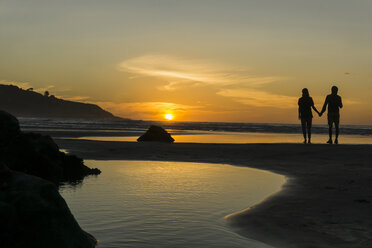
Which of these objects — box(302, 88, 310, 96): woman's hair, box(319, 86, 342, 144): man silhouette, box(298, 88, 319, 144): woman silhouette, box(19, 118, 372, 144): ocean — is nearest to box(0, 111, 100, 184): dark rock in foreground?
box(298, 88, 319, 144): woman silhouette

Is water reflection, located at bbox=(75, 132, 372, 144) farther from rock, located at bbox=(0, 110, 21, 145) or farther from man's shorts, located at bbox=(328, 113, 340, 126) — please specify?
rock, located at bbox=(0, 110, 21, 145)

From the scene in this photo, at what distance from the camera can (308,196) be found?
6004mm

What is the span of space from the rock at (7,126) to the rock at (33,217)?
10.0ft

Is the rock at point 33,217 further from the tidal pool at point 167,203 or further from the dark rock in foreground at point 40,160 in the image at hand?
the dark rock in foreground at point 40,160

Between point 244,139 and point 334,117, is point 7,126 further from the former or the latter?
point 244,139

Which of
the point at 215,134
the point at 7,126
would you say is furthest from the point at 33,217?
the point at 215,134

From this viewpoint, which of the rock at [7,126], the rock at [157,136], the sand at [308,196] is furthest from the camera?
the rock at [157,136]

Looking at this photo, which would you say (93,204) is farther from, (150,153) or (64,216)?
(150,153)

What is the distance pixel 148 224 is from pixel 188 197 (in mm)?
1589

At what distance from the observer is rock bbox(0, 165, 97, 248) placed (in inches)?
127

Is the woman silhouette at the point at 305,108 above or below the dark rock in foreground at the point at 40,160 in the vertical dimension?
above

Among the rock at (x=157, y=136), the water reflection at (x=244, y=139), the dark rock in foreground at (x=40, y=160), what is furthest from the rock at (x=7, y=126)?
the water reflection at (x=244, y=139)

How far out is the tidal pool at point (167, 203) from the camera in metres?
3.98

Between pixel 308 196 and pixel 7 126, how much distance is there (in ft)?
16.1
